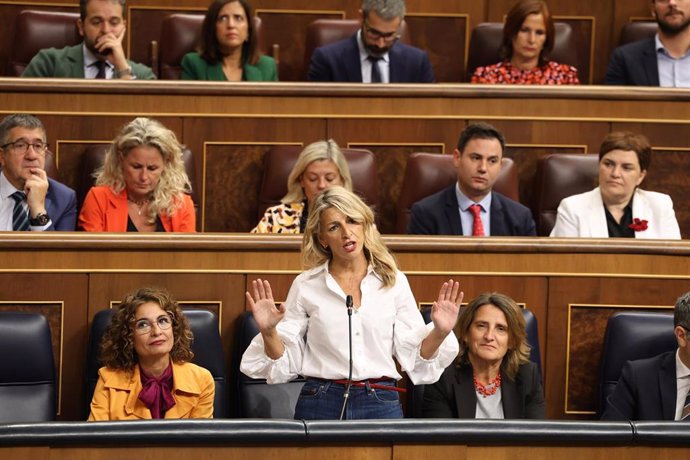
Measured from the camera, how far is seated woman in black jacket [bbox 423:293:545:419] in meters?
1.98

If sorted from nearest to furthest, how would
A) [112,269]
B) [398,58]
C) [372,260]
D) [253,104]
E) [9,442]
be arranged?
[9,442]
[372,260]
[112,269]
[253,104]
[398,58]

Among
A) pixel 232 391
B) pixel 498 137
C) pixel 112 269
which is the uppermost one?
pixel 498 137

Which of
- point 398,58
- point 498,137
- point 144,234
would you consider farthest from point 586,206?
point 144,234

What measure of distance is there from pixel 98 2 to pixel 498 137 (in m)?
0.99

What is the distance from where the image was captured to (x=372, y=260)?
75.2 inches

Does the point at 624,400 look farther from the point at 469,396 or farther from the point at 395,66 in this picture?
the point at 395,66

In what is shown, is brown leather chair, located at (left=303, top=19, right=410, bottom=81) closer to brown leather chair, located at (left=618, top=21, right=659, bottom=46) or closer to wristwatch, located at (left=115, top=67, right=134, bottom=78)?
wristwatch, located at (left=115, top=67, right=134, bottom=78)

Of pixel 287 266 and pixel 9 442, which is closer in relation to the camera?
pixel 9 442

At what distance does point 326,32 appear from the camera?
10.4 feet

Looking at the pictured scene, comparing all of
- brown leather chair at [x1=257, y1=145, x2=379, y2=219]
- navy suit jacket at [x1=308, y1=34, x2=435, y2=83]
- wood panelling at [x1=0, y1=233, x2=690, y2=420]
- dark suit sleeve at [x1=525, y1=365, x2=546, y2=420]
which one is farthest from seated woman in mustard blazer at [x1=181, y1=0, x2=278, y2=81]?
dark suit sleeve at [x1=525, y1=365, x2=546, y2=420]

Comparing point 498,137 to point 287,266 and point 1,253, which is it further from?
point 1,253

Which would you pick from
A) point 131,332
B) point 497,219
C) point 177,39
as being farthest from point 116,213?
point 177,39

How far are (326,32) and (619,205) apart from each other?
978 mm

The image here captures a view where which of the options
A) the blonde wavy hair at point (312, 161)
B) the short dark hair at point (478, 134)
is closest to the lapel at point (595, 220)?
the short dark hair at point (478, 134)
